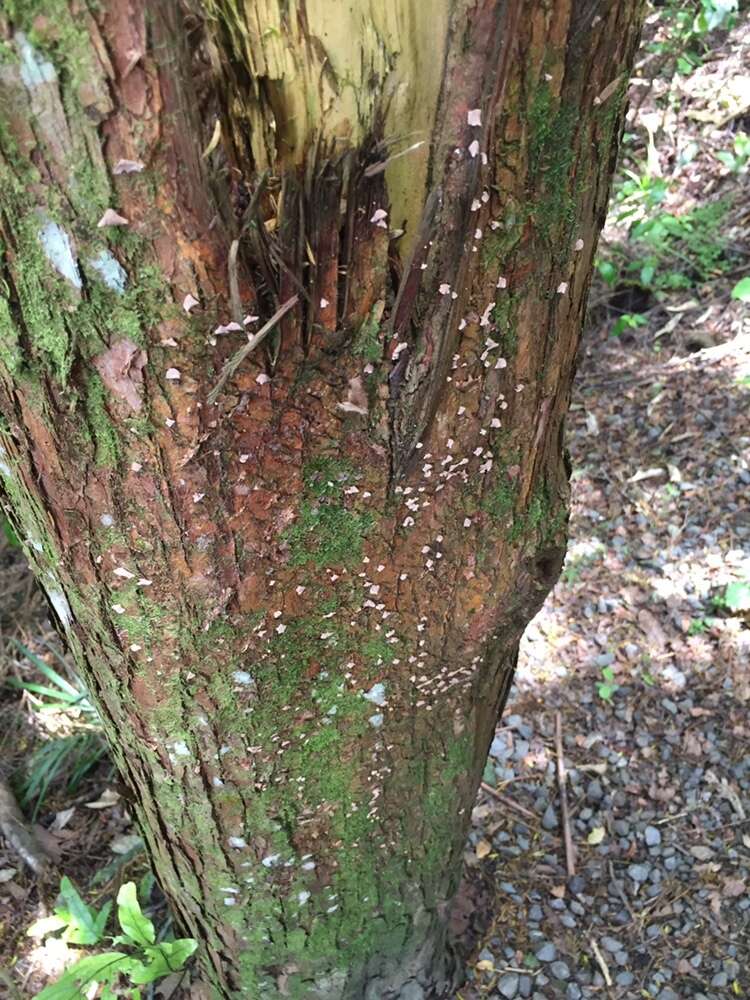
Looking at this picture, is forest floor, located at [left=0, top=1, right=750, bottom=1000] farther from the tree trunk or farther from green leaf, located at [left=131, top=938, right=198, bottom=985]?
the tree trunk

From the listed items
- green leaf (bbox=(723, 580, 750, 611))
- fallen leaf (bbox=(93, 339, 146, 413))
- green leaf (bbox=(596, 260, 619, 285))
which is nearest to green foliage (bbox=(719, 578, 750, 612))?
green leaf (bbox=(723, 580, 750, 611))

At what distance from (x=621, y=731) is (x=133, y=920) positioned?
1.56 meters

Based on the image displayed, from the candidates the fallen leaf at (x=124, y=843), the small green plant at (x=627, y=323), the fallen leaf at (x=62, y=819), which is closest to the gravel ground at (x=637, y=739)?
the small green plant at (x=627, y=323)

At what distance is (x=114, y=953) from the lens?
163 centimetres

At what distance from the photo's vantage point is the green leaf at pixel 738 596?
2654mm

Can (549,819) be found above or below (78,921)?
below

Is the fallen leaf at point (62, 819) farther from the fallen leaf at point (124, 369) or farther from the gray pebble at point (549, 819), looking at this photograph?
the fallen leaf at point (124, 369)

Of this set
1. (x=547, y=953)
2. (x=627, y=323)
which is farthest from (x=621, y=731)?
(x=627, y=323)

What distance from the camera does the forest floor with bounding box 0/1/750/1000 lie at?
204 cm

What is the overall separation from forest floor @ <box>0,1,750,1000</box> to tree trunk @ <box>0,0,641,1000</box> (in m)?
1.06

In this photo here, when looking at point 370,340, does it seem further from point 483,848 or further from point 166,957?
point 483,848

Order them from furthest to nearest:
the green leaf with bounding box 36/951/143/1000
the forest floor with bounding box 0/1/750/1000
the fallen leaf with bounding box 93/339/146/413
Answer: the forest floor with bounding box 0/1/750/1000 < the green leaf with bounding box 36/951/143/1000 < the fallen leaf with bounding box 93/339/146/413

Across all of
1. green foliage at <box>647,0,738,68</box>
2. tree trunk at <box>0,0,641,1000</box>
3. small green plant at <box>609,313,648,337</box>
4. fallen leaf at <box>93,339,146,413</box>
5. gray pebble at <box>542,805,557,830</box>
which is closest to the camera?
tree trunk at <box>0,0,641,1000</box>

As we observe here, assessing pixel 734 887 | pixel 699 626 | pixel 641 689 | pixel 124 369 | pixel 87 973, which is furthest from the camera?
pixel 699 626
